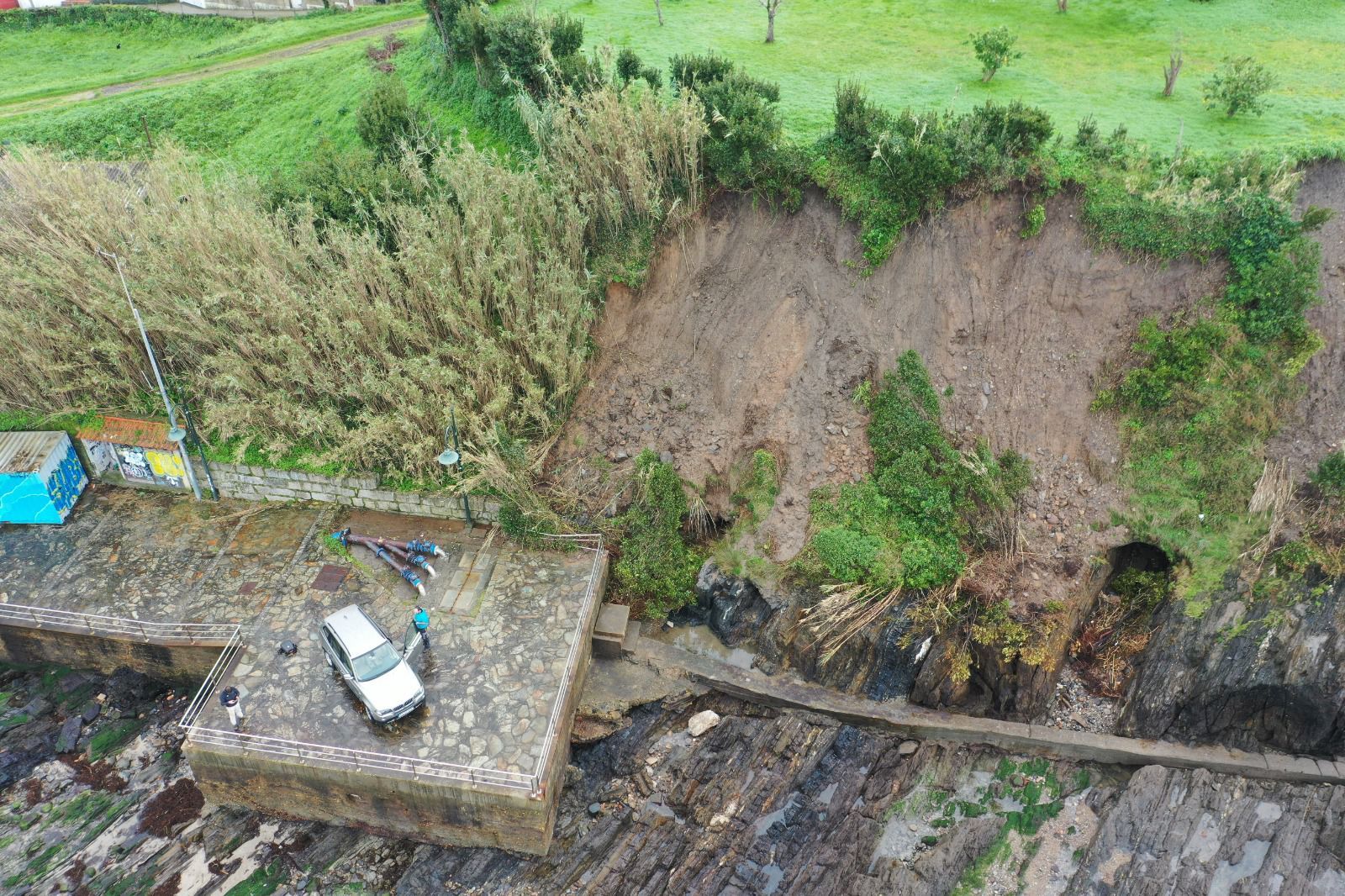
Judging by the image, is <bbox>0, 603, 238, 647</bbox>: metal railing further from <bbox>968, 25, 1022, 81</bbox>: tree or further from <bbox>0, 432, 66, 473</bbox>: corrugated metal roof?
<bbox>968, 25, 1022, 81</bbox>: tree

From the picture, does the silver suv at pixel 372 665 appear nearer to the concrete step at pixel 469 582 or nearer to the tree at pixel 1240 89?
the concrete step at pixel 469 582

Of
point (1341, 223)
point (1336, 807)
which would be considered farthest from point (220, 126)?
point (1336, 807)

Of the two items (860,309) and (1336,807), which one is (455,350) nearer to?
(860,309)

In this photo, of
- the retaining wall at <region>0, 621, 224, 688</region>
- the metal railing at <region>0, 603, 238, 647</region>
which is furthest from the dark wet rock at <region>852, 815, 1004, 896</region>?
the retaining wall at <region>0, 621, 224, 688</region>

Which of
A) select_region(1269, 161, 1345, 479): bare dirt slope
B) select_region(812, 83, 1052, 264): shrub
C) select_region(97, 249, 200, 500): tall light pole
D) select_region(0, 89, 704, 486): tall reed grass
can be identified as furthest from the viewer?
select_region(812, 83, 1052, 264): shrub

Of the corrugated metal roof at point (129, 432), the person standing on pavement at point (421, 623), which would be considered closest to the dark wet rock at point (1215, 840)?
the person standing on pavement at point (421, 623)
